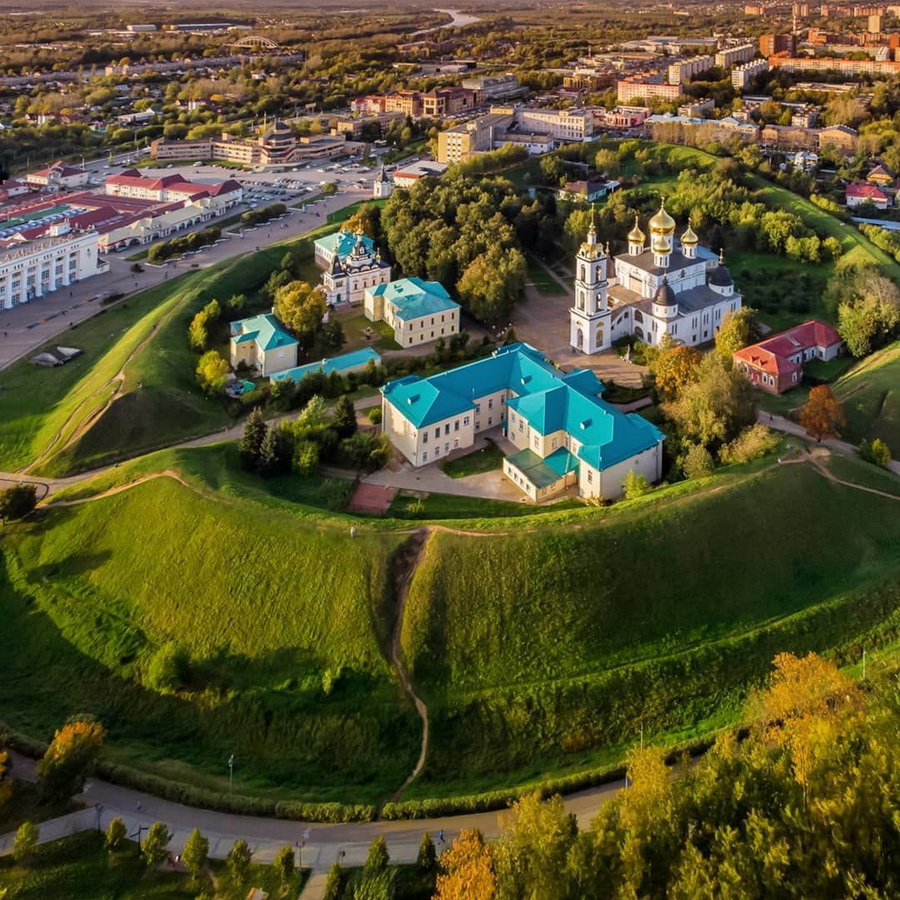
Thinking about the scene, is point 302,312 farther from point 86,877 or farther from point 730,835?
point 730,835

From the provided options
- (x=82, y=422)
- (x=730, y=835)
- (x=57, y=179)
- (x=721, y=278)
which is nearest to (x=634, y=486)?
(x=730, y=835)

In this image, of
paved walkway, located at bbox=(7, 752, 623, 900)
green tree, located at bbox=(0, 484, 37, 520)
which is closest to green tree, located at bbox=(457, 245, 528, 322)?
green tree, located at bbox=(0, 484, 37, 520)

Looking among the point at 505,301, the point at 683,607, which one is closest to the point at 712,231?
the point at 505,301

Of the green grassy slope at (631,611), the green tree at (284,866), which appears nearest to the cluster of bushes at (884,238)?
the green grassy slope at (631,611)

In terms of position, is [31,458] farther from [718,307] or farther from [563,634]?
[718,307]

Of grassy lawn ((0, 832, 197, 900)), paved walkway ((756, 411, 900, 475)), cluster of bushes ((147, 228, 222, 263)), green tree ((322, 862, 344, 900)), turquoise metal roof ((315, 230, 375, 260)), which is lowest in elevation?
cluster of bushes ((147, 228, 222, 263))

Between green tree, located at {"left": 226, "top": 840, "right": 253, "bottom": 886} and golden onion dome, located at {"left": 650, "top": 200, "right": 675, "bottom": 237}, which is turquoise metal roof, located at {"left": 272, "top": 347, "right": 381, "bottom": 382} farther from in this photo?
green tree, located at {"left": 226, "top": 840, "right": 253, "bottom": 886}

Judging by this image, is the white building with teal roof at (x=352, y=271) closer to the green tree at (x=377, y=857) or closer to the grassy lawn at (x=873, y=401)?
the grassy lawn at (x=873, y=401)
